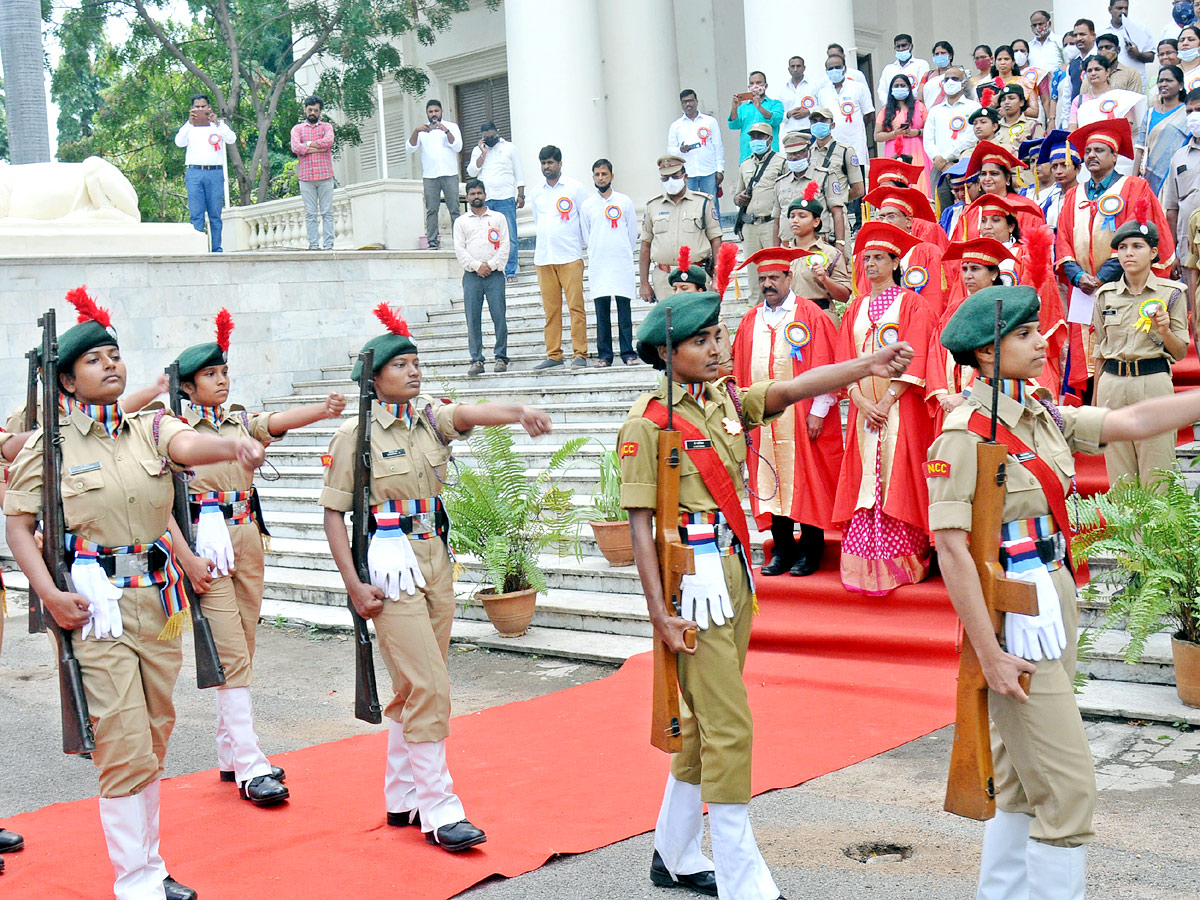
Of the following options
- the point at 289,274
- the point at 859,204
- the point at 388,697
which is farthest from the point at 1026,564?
the point at 289,274

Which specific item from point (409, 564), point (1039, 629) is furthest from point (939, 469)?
point (409, 564)

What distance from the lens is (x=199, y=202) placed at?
16.6 meters

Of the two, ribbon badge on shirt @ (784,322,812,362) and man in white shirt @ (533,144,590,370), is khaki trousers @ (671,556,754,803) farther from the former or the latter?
man in white shirt @ (533,144,590,370)

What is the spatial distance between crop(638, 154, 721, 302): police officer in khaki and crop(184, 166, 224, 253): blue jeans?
673 cm

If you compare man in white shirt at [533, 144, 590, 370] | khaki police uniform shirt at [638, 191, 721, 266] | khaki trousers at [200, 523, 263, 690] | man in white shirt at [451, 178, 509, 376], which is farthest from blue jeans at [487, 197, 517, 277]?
khaki trousers at [200, 523, 263, 690]

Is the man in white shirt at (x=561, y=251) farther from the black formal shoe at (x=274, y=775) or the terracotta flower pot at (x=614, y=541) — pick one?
the black formal shoe at (x=274, y=775)

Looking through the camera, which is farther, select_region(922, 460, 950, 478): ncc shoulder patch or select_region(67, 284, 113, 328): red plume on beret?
select_region(67, 284, 113, 328): red plume on beret

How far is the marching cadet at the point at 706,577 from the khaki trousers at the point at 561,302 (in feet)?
29.4

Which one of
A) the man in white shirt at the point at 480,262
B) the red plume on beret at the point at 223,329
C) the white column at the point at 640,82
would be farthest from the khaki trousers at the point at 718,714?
the white column at the point at 640,82

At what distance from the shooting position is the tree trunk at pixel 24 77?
51.7 feet

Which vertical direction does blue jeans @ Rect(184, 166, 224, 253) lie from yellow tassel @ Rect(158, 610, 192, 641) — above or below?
above

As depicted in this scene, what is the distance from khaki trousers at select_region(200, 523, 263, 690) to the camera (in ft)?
19.6

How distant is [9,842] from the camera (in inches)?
212

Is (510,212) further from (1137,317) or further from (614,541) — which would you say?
(1137,317)
